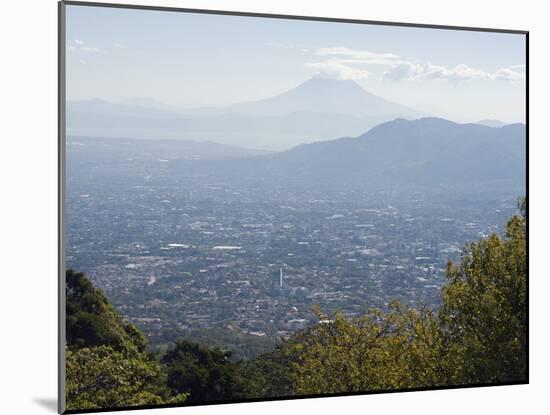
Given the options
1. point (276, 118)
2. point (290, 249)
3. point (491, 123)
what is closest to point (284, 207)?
point (290, 249)

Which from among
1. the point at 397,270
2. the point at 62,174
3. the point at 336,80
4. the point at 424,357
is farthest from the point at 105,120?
the point at 424,357

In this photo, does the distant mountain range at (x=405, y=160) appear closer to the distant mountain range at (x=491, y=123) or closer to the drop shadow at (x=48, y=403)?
the distant mountain range at (x=491, y=123)

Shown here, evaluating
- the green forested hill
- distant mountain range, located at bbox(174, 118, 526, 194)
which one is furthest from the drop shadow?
distant mountain range, located at bbox(174, 118, 526, 194)

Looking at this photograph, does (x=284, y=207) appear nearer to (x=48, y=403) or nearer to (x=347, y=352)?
(x=347, y=352)

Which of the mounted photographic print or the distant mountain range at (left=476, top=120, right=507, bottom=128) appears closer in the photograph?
the mounted photographic print

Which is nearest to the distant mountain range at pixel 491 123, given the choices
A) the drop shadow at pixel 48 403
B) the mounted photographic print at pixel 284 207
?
the mounted photographic print at pixel 284 207

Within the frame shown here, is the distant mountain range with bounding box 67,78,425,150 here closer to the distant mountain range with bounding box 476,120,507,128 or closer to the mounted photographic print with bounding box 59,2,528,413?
the mounted photographic print with bounding box 59,2,528,413

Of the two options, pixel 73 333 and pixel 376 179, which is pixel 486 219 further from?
pixel 73 333
